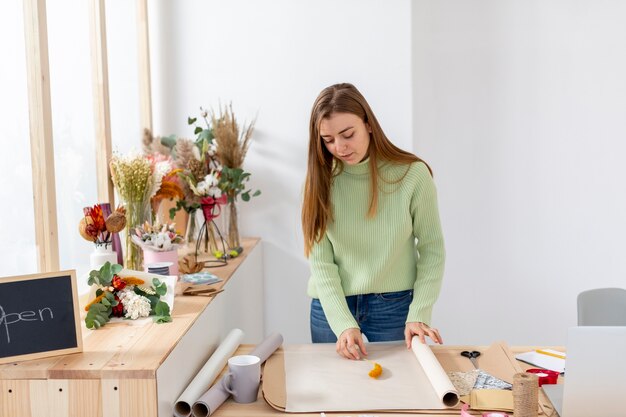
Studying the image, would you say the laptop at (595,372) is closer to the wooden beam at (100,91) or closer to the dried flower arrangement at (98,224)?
the dried flower arrangement at (98,224)

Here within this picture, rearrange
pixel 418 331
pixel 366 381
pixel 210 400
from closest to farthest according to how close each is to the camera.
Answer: pixel 210 400 < pixel 366 381 < pixel 418 331

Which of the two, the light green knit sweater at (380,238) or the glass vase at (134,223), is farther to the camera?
the glass vase at (134,223)

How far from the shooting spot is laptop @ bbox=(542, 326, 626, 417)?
1.51m

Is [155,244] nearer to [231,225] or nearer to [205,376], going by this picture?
[205,376]

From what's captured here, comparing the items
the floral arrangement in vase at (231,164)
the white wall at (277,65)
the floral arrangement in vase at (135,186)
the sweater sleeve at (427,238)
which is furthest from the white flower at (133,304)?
the white wall at (277,65)

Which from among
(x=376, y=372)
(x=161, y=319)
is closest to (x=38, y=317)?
(x=161, y=319)

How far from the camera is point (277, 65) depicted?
3.34 metres

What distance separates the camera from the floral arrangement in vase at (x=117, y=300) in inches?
73.8

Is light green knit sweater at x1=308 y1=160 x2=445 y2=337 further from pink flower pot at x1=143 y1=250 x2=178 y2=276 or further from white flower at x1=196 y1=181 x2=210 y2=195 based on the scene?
white flower at x1=196 y1=181 x2=210 y2=195

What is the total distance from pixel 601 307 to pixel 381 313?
0.80 metres

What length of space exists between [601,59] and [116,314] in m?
2.90

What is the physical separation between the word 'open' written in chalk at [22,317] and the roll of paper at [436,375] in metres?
0.89

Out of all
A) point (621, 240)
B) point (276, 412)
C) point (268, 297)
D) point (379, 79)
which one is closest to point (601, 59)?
point (621, 240)

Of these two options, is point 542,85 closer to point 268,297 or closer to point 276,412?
point 268,297
